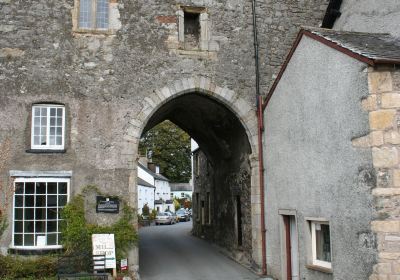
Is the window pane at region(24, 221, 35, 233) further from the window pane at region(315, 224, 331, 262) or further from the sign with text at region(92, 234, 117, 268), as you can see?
the window pane at region(315, 224, 331, 262)

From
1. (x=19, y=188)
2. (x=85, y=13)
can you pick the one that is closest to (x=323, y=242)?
(x=19, y=188)

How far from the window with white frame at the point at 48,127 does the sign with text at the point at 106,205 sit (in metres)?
1.60

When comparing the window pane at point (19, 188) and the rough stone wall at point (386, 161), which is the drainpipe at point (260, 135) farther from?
the window pane at point (19, 188)

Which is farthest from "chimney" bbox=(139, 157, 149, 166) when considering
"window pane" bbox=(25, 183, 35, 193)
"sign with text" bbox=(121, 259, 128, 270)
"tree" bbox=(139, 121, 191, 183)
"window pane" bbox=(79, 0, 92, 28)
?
"sign with text" bbox=(121, 259, 128, 270)

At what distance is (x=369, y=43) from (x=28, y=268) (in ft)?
28.1

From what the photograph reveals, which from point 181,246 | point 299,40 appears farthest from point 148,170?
point 299,40

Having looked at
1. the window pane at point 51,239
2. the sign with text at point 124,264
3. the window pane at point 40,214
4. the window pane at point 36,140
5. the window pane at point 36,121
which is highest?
the window pane at point 36,121

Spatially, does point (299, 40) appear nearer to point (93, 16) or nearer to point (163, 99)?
point (163, 99)

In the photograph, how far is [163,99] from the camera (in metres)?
11.7

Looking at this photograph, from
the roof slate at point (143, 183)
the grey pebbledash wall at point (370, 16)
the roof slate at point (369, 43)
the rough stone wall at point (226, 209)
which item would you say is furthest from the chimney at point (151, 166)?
the roof slate at point (369, 43)

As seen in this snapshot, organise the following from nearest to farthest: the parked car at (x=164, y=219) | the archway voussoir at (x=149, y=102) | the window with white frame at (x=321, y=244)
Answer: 1. the window with white frame at (x=321, y=244)
2. the archway voussoir at (x=149, y=102)
3. the parked car at (x=164, y=219)

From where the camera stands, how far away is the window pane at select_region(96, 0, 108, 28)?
11.9 metres

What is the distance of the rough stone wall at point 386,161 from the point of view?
721 cm

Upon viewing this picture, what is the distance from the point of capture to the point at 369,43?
8.59m
